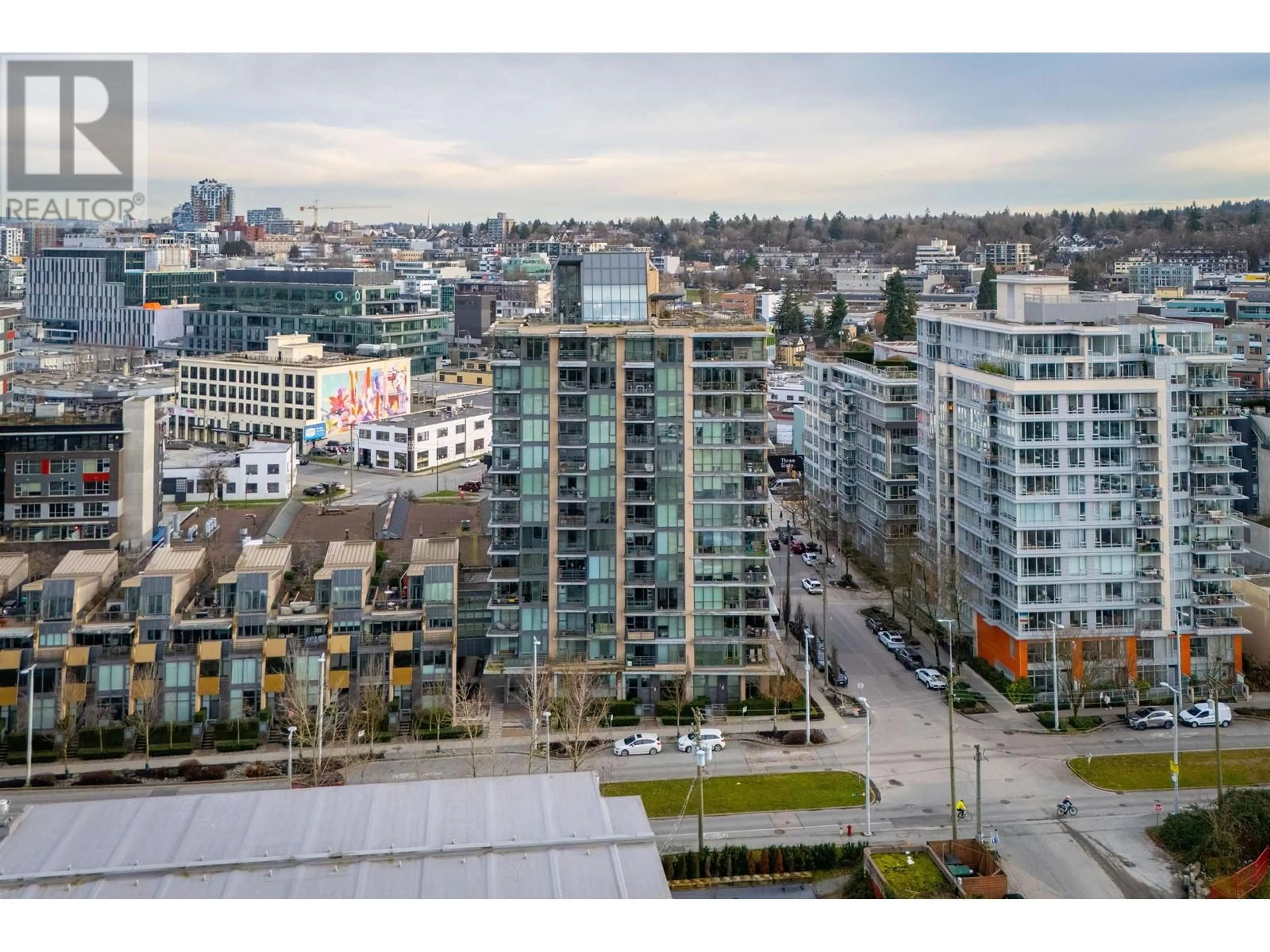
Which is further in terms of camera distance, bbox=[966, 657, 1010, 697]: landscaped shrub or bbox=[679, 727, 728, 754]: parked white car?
bbox=[966, 657, 1010, 697]: landscaped shrub

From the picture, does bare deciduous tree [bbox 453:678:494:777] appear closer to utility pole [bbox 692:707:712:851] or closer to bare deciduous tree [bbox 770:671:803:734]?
utility pole [bbox 692:707:712:851]

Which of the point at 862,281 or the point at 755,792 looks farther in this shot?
the point at 862,281

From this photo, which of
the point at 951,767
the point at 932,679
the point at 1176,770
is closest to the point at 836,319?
the point at 932,679

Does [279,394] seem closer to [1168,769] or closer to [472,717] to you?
[472,717]

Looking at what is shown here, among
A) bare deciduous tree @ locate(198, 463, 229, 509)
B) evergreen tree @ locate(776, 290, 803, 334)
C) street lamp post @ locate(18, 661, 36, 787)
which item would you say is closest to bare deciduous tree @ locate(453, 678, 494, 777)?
street lamp post @ locate(18, 661, 36, 787)

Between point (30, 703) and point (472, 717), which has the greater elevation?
point (30, 703)

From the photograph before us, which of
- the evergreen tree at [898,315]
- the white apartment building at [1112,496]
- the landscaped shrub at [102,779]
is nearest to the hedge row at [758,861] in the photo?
the white apartment building at [1112,496]

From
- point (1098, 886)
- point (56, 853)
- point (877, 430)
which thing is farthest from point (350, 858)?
point (877, 430)

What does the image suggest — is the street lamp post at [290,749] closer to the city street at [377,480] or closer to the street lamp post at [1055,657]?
the street lamp post at [1055,657]
